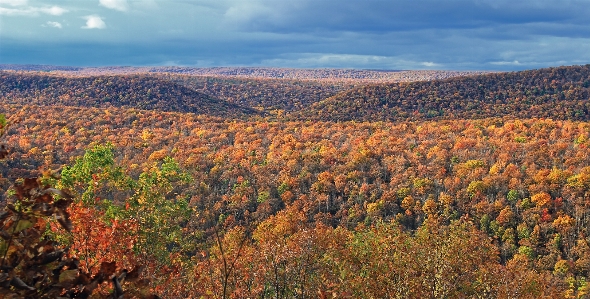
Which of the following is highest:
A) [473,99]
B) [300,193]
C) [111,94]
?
Result: [473,99]

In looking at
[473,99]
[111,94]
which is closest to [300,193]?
[473,99]

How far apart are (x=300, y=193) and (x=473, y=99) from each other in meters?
104

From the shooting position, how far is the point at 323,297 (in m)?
6.06

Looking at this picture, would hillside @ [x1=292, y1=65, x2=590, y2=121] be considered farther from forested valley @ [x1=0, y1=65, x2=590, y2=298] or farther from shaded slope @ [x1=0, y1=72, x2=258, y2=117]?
shaded slope @ [x1=0, y1=72, x2=258, y2=117]

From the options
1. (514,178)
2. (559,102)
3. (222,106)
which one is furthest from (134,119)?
(559,102)

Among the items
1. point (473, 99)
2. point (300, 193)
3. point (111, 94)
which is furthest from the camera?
point (111, 94)

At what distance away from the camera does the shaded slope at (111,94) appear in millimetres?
162500

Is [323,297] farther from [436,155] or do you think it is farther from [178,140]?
[178,140]

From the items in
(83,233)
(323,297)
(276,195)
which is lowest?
(276,195)

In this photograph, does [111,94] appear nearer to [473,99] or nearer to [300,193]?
[473,99]

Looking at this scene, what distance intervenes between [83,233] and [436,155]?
6797 centimetres

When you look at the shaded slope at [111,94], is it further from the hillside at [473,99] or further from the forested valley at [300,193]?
the hillside at [473,99]

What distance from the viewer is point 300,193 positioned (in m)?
68.1

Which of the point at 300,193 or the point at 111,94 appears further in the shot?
the point at 111,94
